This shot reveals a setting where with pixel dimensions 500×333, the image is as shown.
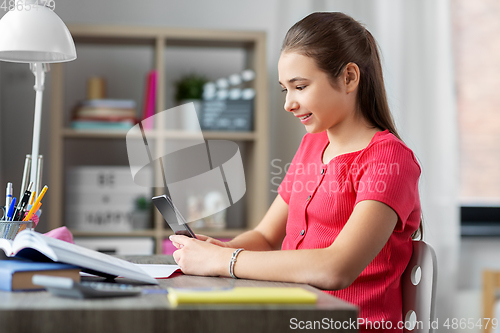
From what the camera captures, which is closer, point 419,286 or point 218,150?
point 419,286

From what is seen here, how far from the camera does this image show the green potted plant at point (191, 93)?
219 cm

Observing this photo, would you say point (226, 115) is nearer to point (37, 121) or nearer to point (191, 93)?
point (191, 93)

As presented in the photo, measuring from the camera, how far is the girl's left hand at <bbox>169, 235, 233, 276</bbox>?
31.8 inches

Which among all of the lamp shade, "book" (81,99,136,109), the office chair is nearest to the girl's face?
the office chair

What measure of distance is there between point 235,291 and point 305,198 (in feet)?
1.59

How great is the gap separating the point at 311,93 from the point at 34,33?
0.54 meters

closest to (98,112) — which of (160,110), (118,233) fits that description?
(160,110)

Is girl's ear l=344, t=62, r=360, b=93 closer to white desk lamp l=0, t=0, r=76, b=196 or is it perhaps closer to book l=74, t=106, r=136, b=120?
white desk lamp l=0, t=0, r=76, b=196

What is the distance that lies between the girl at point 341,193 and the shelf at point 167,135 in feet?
3.45

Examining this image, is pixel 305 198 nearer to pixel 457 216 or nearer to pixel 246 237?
pixel 246 237

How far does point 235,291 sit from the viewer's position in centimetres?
60

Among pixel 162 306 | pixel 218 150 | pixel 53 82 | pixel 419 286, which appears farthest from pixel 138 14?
pixel 162 306

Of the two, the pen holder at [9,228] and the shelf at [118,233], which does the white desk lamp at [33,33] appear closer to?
the pen holder at [9,228]

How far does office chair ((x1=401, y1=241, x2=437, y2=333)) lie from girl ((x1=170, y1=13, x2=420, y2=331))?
2 cm
